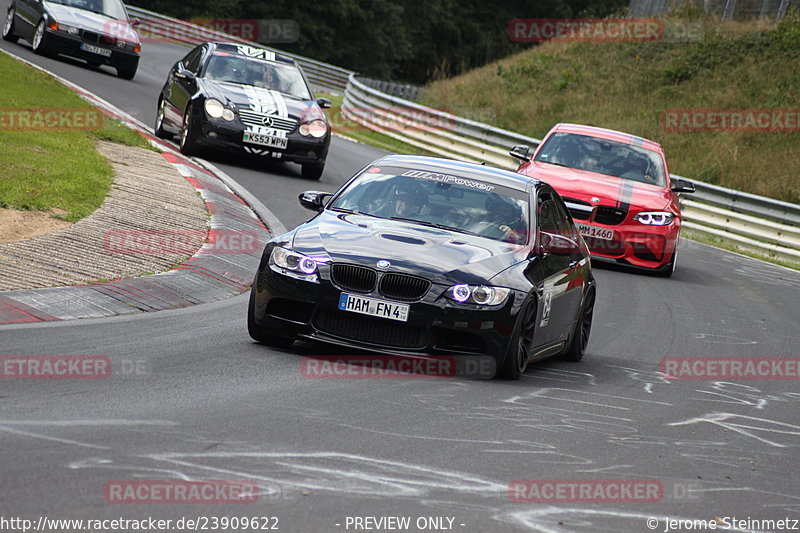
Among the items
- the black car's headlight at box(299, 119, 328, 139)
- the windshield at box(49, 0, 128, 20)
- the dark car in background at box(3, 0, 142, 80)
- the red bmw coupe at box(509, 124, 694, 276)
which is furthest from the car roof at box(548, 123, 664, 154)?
the windshield at box(49, 0, 128, 20)

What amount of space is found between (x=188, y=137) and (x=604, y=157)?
6296 millimetres

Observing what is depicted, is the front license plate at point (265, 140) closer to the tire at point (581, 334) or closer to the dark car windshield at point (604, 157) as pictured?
the dark car windshield at point (604, 157)

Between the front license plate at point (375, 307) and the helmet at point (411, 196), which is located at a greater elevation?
the helmet at point (411, 196)

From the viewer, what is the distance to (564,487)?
237 inches

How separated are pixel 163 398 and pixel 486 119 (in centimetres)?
3104

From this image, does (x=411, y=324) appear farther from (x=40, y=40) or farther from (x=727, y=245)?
(x=40, y=40)

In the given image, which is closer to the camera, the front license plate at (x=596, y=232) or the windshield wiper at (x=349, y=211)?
the windshield wiper at (x=349, y=211)

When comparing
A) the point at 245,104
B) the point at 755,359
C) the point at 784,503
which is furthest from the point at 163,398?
the point at 245,104

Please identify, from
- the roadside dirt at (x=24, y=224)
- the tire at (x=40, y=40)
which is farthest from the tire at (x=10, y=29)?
the roadside dirt at (x=24, y=224)

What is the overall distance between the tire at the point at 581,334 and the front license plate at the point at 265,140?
30.5 feet

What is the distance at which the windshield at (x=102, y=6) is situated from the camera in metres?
28.4

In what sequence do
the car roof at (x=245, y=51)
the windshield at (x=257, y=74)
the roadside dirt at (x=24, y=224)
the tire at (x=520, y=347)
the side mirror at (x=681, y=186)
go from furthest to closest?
1. the car roof at (x=245, y=51)
2. the windshield at (x=257, y=74)
3. the side mirror at (x=681, y=186)
4. the roadside dirt at (x=24, y=224)
5. the tire at (x=520, y=347)

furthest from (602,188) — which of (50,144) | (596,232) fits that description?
(50,144)

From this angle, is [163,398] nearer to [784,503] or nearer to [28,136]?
[784,503]
